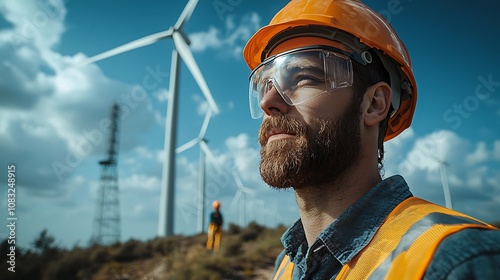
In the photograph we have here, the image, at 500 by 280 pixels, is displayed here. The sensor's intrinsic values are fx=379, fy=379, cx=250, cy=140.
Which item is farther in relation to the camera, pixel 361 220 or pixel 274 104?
pixel 274 104

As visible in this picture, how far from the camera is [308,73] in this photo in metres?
2.48

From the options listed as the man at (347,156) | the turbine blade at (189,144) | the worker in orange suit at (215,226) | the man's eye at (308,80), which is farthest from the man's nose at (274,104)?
the turbine blade at (189,144)

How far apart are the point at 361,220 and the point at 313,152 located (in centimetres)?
47

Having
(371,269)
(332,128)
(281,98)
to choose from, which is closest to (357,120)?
(332,128)

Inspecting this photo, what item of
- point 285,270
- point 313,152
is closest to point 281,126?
point 313,152

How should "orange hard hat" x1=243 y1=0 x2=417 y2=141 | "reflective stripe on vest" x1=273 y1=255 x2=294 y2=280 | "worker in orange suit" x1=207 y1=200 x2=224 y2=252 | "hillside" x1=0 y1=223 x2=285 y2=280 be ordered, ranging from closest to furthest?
"reflective stripe on vest" x1=273 y1=255 x2=294 y2=280 < "orange hard hat" x1=243 y1=0 x2=417 y2=141 < "hillside" x1=0 y1=223 x2=285 y2=280 < "worker in orange suit" x1=207 y1=200 x2=224 y2=252

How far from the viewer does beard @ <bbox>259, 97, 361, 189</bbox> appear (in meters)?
2.17

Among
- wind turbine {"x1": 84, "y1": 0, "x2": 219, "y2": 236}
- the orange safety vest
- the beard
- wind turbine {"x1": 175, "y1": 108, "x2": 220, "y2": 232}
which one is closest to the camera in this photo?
the orange safety vest

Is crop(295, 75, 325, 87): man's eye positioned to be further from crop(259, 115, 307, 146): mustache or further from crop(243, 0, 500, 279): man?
crop(259, 115, 307, 146): mustache

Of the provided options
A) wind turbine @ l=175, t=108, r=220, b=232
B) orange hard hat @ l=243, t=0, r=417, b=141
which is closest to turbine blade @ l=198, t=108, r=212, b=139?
wind turbine @ l=175, t=108, r=220, b=232

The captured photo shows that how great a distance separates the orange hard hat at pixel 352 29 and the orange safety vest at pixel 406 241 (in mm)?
1163

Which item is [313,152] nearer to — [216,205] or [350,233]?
[350,233]

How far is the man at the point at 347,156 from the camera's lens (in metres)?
1.39

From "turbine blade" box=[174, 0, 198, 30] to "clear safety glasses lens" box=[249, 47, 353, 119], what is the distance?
19730 millimetres
